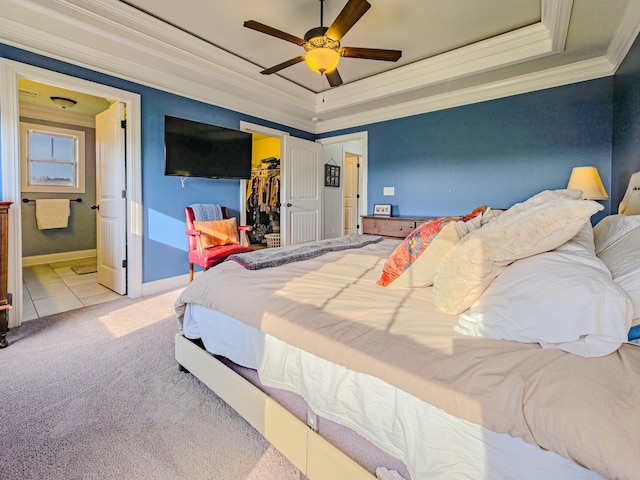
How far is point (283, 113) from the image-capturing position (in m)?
4.75

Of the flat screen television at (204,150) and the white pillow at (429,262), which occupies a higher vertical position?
the flat screen television at (204,150)

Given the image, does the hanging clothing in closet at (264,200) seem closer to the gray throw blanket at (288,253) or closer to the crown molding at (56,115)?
the crown molding at (56,115)

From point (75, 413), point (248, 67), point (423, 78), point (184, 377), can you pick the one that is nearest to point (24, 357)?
point (75, 413)

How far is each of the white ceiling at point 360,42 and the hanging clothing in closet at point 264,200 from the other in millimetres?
1971

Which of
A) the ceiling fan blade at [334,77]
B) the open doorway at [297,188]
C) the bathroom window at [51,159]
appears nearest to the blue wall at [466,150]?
the open doorway at [297,188]

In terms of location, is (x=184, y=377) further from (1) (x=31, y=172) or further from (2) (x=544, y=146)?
(1) (x=31, y=172)

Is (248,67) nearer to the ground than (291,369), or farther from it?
farther from it

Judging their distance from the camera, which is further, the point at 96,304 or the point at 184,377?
the point at 96,304

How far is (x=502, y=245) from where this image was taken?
104cm

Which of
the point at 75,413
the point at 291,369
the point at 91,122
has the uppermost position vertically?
the point at 91,122

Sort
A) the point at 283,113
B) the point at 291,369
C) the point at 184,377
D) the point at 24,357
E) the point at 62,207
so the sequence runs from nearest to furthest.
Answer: the point at 291,369 → the point at 184,377 → the point at 24,357 → the point at 283,113 → the point at 62,207

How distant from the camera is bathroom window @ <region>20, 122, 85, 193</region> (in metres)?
4.76

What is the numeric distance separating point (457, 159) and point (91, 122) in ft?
19.4

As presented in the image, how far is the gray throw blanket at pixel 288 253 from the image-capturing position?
6.00 feet
